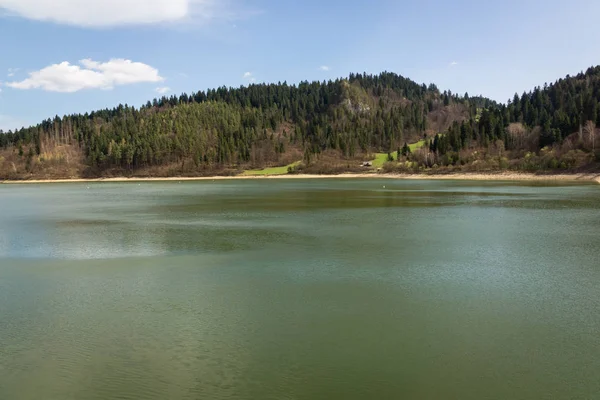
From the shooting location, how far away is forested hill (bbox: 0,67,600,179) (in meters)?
108

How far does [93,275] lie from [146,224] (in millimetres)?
13411

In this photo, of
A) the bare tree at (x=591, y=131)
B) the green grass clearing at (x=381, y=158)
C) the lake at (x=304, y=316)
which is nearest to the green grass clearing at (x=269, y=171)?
the green grass clearing at (x=381, y=158)

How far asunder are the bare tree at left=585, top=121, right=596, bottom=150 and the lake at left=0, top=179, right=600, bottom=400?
79.7 m

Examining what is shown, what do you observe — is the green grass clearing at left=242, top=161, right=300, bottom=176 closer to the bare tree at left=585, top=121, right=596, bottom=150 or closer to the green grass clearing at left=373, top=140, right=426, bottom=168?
the green grass clearing at left=373, top=140, right=426, bottom=168

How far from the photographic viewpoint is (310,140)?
16888 cm

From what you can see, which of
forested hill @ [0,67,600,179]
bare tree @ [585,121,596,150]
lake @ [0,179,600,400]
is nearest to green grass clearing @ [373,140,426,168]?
forested hill @ [0,67,600,179]

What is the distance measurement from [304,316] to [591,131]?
336ft

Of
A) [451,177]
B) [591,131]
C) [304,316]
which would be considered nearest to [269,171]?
[451,177]

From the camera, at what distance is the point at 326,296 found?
12.8m

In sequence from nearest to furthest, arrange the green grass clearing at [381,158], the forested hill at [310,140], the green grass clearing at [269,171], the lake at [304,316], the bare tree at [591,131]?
1. the lake at [304,316]
2. the bare tree at [591,131]
3. the forested hill at [310,140]
4. the green grass clearing at [381,158]
5. the green grass clearing at [269,171]

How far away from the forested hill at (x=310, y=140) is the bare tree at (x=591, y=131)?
0.24m

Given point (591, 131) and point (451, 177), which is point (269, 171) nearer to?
point (451, 177)

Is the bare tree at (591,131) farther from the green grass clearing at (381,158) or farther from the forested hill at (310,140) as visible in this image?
the green grass clearing at (381,158)

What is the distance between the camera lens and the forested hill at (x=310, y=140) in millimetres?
107938
